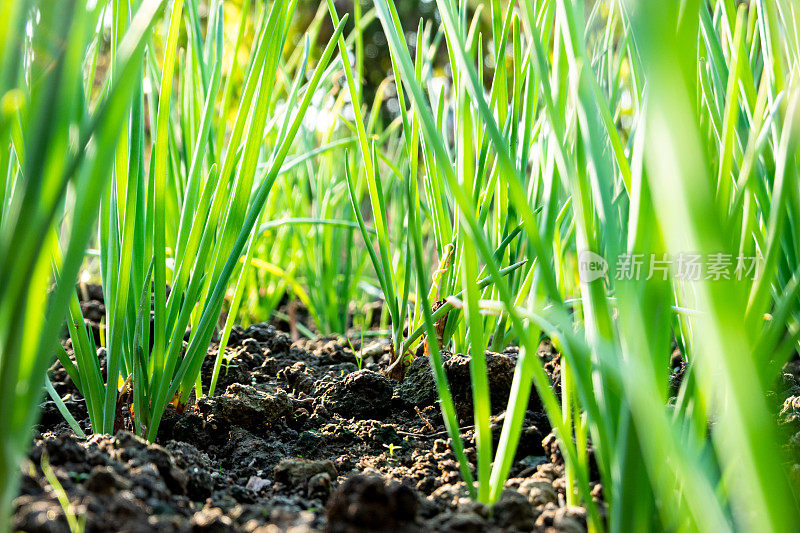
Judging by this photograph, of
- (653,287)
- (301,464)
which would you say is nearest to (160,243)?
(301,464)

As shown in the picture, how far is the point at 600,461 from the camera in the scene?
0.45 m

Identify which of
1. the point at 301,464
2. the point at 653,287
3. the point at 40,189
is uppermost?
the point at 40,189

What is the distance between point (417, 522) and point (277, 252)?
1324mm

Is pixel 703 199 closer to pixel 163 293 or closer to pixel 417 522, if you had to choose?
pixel 417 522

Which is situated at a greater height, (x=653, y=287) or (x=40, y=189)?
(x=40, y=189)

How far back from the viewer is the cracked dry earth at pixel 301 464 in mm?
421

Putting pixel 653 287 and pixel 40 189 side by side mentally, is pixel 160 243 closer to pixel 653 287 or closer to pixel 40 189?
pixel 40 189
